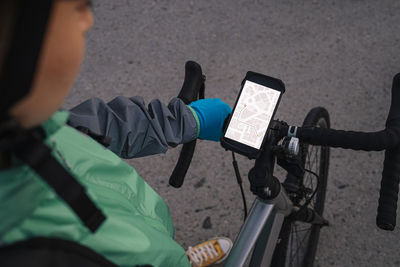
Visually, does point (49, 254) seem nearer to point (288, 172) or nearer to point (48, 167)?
point (48, 167)

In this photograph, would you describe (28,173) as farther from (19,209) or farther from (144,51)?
(144,51)

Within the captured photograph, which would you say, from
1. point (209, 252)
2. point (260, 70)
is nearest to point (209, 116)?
point (209, 252)

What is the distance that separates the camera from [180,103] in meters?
1.03

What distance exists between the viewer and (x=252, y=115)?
89 centimetres

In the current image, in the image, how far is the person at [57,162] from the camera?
0.42 meters

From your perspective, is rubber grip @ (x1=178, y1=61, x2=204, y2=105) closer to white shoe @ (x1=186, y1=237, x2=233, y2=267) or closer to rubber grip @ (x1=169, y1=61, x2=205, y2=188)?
rubber grip @ (x1=169, y1=61, x2=205, y2=188)

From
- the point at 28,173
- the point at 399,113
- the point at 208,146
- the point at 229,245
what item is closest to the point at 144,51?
the point at 208,146

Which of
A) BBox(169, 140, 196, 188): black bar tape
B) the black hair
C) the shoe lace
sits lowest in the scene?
the shoe lace

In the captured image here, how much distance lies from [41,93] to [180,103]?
0.59m

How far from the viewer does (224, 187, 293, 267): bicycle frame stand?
0.95 meters

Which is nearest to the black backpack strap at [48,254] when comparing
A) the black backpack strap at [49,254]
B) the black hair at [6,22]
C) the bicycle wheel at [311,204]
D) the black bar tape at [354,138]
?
the black backpack strap at [49,254]

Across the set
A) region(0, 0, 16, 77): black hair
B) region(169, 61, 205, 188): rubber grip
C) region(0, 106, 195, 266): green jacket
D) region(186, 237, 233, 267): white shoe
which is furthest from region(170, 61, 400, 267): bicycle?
region(0, 0, 16, 77): black hair

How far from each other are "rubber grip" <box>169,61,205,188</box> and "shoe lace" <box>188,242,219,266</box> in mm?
690

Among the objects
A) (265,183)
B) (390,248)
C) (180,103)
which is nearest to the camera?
(265,183)
